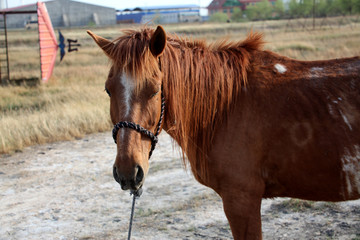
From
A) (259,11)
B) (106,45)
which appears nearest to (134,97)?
(106,45)

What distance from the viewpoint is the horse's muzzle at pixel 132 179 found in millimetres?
2188

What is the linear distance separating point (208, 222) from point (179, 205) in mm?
539

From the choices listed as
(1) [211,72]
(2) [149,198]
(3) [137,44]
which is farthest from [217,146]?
(2) [149,198]

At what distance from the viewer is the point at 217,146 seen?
2.61 meters

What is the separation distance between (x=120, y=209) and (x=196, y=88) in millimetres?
2287

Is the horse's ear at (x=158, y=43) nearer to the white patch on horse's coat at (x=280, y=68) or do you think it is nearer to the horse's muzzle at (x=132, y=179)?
the horse's muzzle at (x=132, y=179)

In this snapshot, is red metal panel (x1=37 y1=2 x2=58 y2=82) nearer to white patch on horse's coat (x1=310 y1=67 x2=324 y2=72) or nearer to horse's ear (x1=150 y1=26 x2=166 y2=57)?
horse's ear (x1=150 y1=26 x2=166 y2=57)

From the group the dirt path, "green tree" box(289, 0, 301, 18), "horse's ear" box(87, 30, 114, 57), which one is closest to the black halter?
"horse's ear" box(87, 30, 114, 57)

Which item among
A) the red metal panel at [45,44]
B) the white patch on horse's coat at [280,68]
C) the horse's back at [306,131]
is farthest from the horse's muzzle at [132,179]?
the red metal panel at [45,44]

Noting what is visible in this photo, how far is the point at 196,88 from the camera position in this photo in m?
Result: 2.68

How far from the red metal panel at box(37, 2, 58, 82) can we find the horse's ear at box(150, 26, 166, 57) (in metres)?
11.1

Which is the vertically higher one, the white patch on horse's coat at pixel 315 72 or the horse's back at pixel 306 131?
the white patch on horse's coat at pixel 315 72

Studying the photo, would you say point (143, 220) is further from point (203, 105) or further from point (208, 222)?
point (203, 105)

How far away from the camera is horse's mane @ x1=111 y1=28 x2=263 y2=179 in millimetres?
2566
